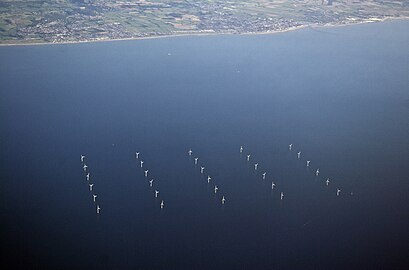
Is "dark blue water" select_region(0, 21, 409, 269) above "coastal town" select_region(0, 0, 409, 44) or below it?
above

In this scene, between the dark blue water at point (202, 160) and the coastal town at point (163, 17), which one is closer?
the dark blue water at point (202, 160)

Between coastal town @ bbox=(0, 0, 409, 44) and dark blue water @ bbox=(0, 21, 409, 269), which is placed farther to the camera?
coastal town @ bbox=(0, 0, 409, 44)

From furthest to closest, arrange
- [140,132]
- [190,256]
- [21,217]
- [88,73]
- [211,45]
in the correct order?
[211,45] < [88,73] < [140,132] < [21,217] < [190,256]

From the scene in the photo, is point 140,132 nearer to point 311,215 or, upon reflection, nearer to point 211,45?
point 311,215

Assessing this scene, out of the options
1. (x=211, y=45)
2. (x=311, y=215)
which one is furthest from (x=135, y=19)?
(x=311, y=215)

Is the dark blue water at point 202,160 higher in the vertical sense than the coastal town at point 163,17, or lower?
higher
